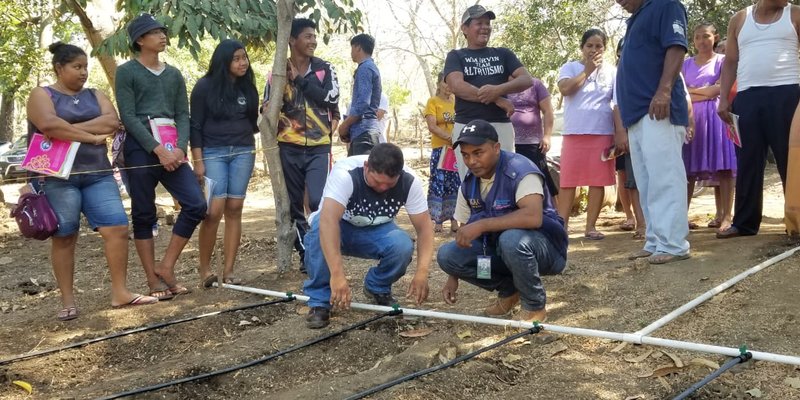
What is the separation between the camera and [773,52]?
459cm

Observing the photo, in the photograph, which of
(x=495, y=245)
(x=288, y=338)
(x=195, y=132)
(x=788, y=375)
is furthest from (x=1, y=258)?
(x=788, y=375)

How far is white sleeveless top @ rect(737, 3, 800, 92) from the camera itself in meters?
4.57

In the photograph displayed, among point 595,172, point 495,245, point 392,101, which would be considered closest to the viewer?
point 495,245

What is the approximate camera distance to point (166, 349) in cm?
369

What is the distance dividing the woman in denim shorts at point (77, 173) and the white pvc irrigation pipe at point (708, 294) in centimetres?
294

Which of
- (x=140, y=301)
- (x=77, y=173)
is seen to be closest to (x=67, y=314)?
(x=140, y=301)

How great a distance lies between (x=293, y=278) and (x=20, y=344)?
1.72 meters

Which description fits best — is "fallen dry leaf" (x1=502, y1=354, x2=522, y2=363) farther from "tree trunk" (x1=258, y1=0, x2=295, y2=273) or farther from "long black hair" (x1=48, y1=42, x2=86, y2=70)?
"long black hair" (x1=48, y1=42, x2=86, y2=70)

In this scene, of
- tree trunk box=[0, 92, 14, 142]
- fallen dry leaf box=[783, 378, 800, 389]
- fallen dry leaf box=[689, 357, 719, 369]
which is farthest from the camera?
tree trunk box=[0, 92, 14, 142]

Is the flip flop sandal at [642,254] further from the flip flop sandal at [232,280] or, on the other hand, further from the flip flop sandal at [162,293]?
the flip flop sandal at [162,293]

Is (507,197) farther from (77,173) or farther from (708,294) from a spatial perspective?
(77,173)

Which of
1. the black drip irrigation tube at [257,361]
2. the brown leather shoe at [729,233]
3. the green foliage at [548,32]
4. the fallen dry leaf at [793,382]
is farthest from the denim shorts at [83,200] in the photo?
the green foliage at [548,32]

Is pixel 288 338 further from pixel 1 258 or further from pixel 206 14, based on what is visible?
pixel 1 258

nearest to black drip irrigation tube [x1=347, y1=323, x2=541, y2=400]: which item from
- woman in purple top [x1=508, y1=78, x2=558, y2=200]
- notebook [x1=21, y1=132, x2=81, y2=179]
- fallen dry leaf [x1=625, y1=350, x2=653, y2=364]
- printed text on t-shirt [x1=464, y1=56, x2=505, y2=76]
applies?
fallen dry leaf [x1=625, y1=350, x2=653, y2=364]
